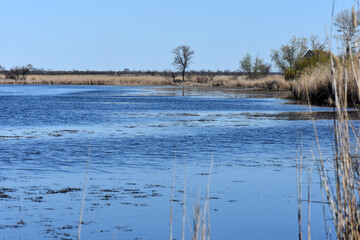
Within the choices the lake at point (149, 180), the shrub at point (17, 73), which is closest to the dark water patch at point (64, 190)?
the lake at point (149, 180)

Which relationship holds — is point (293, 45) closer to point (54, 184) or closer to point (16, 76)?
point (16, 76)

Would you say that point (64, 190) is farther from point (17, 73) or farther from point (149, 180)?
point (17, 73)

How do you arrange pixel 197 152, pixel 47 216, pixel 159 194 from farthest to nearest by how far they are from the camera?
pixel 197 152 < pixel 159 194 < pixel 47 216

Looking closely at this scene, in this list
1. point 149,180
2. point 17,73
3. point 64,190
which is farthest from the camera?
point 17,73

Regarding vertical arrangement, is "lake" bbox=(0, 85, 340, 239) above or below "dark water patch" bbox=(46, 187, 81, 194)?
below

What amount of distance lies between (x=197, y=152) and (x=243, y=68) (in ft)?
217

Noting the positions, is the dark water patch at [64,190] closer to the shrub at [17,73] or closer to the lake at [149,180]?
the lake at [149,180]

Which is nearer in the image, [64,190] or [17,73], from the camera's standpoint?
[64,190]

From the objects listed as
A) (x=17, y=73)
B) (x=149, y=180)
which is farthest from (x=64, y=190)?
(x=17, y=73)

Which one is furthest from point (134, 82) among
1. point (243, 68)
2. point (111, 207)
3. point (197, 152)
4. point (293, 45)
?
point (111, 207)

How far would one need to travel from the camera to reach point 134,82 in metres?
70.8

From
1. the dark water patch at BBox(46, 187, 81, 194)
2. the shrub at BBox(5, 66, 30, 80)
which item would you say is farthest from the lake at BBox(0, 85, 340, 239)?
the shrub at BBox(5, 66, 30, 80)

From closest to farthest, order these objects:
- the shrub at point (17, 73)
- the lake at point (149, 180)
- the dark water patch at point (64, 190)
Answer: the lake at point (149, 180)
the dark water patch at point (64, 190)
the shrub at point (17, 73)

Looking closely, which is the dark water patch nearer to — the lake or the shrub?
the lake
